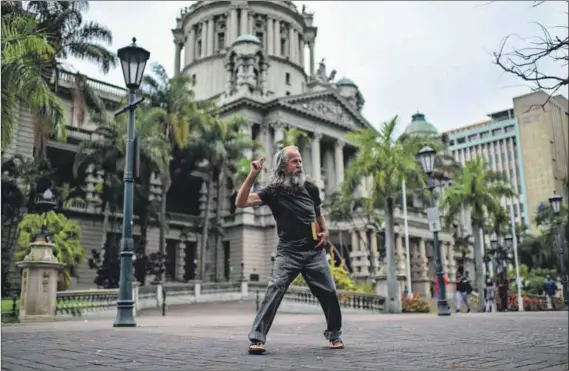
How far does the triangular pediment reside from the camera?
1951 inches

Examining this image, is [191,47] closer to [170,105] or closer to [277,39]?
[277,39]

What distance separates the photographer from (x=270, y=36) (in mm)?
63188

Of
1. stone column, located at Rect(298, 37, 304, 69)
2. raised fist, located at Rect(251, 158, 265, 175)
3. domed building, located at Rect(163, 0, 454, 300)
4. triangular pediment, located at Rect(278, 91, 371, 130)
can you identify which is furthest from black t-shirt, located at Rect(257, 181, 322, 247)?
stone column, located at Rect(298, 37, 304, 69)

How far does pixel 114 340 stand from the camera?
7082mm

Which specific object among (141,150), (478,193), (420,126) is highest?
(420,126)

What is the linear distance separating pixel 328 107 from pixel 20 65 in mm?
42464

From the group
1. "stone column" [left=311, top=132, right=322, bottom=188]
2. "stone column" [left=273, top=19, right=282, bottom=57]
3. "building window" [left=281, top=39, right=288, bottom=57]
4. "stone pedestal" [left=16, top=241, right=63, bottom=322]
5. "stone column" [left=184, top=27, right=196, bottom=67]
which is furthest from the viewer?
"building window" [left=281, top=39, right=288, bottom=57]

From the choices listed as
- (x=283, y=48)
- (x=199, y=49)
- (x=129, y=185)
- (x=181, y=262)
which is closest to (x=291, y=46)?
(x=283, y=48)

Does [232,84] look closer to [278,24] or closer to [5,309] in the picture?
[278,24]

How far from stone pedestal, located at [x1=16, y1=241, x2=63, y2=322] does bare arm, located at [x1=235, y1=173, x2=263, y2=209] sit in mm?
11791

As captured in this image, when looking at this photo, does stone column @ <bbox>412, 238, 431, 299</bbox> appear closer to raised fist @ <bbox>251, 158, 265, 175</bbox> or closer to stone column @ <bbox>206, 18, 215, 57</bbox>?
stone column @ <bbox>206, 18, 215, 57</bbox>

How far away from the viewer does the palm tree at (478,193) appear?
28594 mm

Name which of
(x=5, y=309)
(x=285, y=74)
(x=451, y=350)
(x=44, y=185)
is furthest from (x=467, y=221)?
(x=451, y=350)

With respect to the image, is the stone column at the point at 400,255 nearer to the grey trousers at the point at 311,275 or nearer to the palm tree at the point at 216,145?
the palm tree at the point at 216,145
